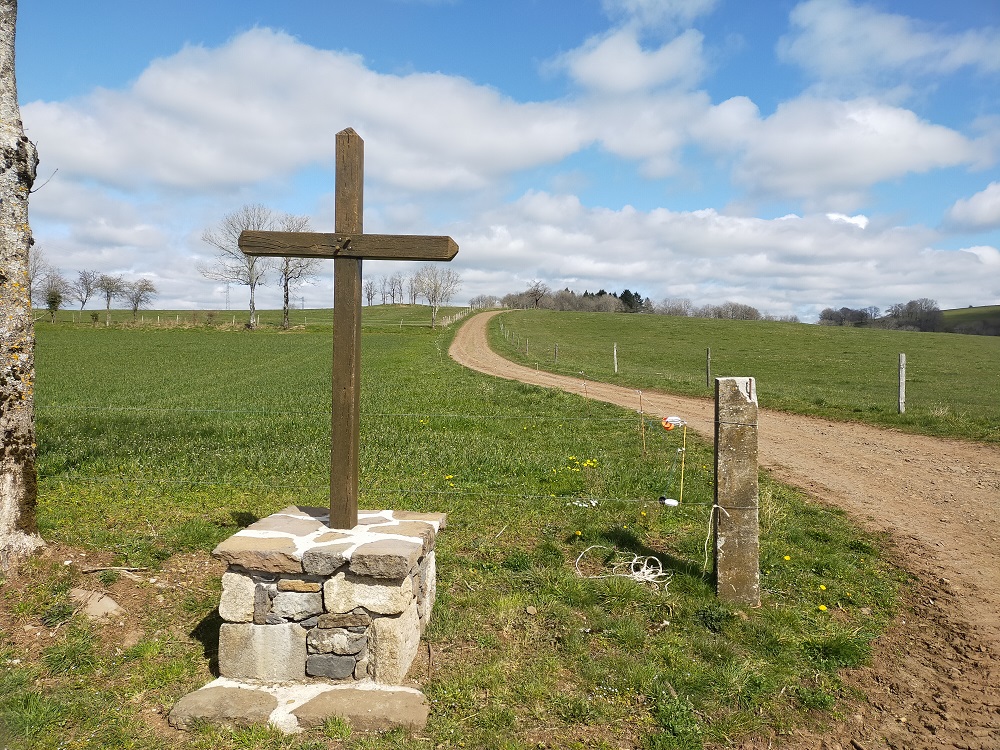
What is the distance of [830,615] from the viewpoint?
16.5 ft

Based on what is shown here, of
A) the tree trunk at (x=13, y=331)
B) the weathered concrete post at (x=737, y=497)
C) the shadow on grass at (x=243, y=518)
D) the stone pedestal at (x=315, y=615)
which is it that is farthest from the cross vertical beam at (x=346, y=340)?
the weathered concrete post at (x=737, y=497)

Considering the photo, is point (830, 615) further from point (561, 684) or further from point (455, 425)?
point (455, 425)

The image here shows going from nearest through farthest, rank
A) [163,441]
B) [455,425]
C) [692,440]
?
1. [163,441]
2. [692,440]
3. [455,425]

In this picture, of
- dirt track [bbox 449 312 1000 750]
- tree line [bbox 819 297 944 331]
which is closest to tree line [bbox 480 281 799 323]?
tree line [bbox 819 297 944 331]

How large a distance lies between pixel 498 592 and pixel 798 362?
36.6m

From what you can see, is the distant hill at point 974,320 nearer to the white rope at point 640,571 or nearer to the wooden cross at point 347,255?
the white rope at point 640,571

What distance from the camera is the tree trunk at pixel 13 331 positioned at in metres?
5.13

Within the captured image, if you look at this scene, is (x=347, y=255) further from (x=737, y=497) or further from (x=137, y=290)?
(x=137, y=290)

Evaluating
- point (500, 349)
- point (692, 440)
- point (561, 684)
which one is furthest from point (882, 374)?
point (561, 684)

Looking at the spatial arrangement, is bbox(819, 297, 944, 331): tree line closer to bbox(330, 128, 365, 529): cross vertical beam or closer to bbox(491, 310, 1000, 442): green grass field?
bbox(491, 310, 1000, 442): green grass field

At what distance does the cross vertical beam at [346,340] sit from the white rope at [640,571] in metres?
2.29

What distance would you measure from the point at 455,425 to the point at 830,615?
26.8 ft

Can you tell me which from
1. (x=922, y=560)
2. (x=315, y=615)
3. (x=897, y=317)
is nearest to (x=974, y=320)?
(x=897, y=317)

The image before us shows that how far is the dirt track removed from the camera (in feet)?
12.3
